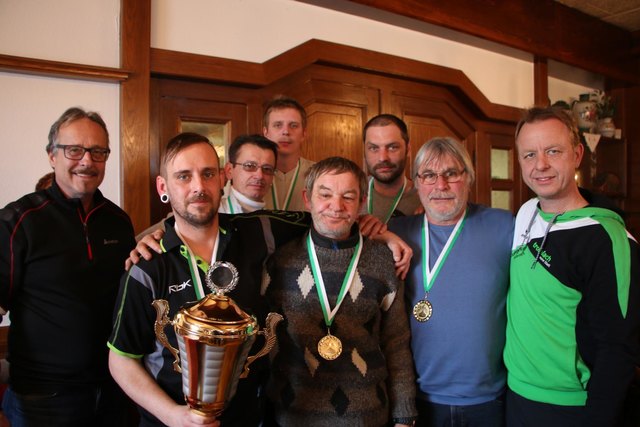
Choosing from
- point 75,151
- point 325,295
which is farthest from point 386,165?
point 75,151

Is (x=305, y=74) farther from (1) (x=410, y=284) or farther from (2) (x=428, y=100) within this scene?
(1) (x=410, y=284)

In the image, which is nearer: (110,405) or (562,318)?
(562,318)

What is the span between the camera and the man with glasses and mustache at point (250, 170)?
2.25 meters

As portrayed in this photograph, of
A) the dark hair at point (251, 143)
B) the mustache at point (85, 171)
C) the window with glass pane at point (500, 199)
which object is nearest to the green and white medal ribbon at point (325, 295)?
the dark hair at point (251, 143)

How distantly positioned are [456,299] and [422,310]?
0.13 m

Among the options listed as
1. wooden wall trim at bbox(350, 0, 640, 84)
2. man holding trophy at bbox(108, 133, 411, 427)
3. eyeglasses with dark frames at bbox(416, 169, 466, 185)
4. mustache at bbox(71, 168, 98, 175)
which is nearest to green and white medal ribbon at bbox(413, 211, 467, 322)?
eyeglasses with dark frames at bbox(416, 169, 466, 185)

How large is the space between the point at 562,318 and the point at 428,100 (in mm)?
3096

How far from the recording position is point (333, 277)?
63.9 inches

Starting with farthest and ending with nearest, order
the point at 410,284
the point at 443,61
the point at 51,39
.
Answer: the point at 443,61 → the point at 51,39 → the point at 410,284

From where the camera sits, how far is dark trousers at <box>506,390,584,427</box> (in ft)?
5.16

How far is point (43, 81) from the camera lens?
257cm

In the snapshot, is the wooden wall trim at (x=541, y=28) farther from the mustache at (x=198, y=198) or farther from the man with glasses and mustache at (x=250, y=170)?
the mustache at (x=198, y=198)

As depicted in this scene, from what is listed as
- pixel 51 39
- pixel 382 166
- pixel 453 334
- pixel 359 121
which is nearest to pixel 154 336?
pixel 453 334

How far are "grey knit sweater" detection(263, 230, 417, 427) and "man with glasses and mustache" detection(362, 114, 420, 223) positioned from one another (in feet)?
2.92
